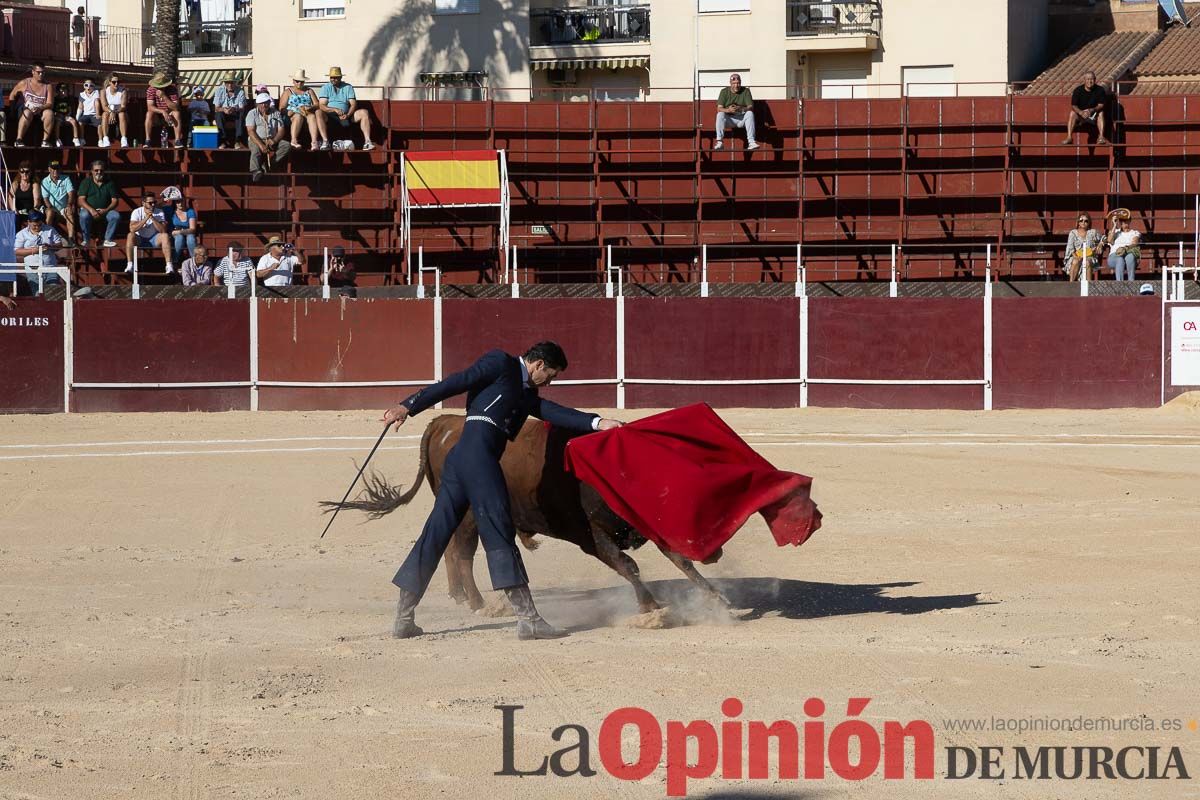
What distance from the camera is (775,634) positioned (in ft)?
25.7

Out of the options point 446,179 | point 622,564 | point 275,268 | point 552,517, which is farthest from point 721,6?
point 622,564

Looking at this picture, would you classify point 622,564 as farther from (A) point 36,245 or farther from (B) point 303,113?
(B) point 303,113

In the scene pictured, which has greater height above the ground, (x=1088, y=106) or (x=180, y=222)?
(x=1088, y=106)

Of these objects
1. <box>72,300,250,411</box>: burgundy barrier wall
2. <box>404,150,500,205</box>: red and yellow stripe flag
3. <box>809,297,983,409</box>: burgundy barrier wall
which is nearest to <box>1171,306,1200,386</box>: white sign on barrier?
<box>809,297,983,409</box>: burgundy barrier wall

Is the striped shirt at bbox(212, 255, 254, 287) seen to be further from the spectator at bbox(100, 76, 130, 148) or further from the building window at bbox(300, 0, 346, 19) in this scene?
the building window at bbox(300, 0, 346, 19)

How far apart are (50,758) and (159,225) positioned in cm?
1722

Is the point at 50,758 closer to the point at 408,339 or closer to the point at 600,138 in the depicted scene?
the point at 408,339

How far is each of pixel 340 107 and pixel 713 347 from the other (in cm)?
796

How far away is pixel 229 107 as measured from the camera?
80.4 feet

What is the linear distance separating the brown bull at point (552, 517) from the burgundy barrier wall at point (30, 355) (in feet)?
40.8

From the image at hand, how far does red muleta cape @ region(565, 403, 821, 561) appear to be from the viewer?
7953 mm

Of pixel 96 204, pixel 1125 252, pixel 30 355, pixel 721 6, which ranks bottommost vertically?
pixel 30 355

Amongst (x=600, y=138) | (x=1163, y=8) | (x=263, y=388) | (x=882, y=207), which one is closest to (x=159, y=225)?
(x=263, y=388)

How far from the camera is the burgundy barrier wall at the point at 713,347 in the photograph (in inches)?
806
